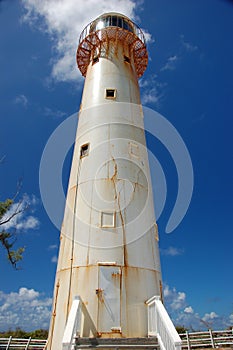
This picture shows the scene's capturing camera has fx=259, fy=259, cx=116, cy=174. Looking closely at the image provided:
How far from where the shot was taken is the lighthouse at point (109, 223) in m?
6.89

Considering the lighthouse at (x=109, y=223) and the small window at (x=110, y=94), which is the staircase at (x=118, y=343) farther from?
the small window at (x=110, y=94)

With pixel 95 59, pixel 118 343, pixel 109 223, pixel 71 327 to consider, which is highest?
pixel 95 59

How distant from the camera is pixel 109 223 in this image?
8016mm

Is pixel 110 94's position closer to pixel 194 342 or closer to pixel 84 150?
pixel 84 150

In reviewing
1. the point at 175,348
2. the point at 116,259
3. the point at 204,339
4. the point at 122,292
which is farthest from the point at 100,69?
the point at 204,339

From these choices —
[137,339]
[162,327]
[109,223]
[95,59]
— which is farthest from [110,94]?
[137,339]

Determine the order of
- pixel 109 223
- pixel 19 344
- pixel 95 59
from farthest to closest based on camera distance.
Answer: pixel 19 344
pixel 95 59
pixel 109 223

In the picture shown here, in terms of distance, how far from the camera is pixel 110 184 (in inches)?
340

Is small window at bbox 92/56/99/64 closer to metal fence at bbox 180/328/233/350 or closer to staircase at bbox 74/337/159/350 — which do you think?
staircase at bbox 74/337/159/350

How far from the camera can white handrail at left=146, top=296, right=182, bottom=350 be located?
15.5ft

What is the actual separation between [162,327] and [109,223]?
3222mm

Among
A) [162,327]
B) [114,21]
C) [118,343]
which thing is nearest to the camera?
[162,327]

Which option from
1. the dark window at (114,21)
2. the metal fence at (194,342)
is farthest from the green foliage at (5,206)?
the dark window at (114,21)

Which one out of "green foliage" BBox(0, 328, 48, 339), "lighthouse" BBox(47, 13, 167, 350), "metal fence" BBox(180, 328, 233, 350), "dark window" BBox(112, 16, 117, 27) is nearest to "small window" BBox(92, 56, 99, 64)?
"lighthouse" BBox(47, 13, 167, 350)
